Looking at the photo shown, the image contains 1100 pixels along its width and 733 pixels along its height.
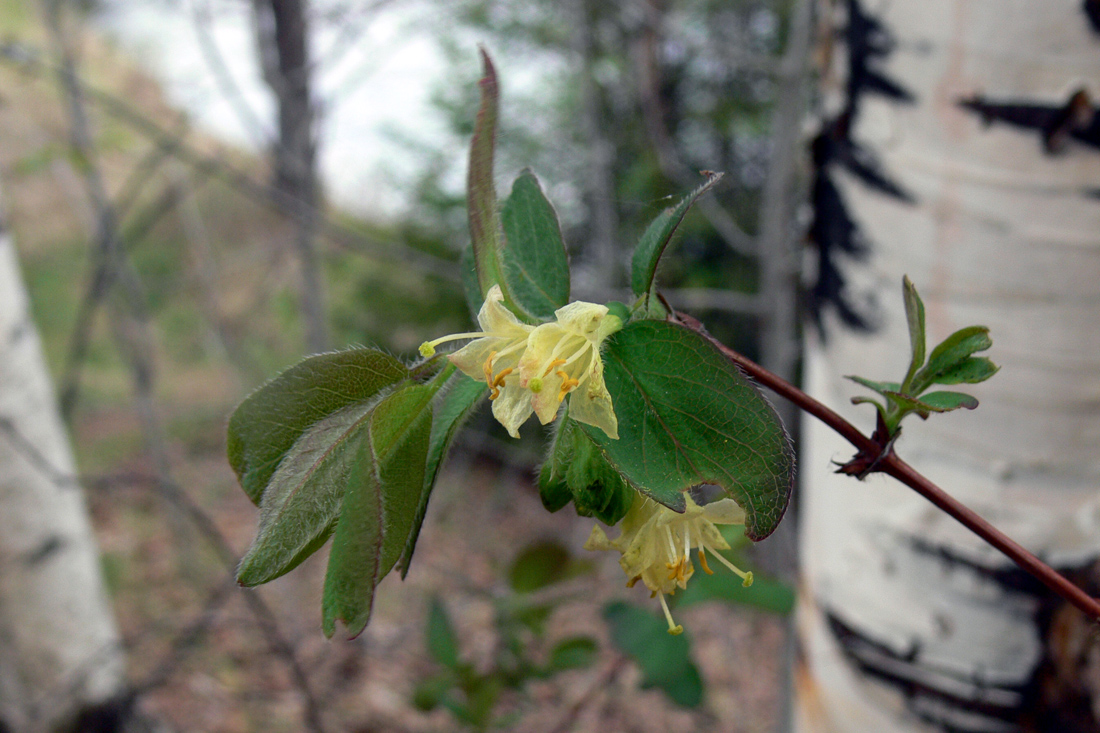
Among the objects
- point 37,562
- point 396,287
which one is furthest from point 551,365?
point 396,287

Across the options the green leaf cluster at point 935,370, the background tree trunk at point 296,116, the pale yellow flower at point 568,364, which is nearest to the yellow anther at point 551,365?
the pale yellow flower at point 568,364

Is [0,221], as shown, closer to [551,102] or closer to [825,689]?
[825,689]

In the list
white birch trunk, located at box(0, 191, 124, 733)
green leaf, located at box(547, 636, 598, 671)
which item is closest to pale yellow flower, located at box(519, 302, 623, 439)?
green leaf, located at box(547, 636, 598, 671)

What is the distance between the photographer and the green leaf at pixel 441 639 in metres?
1.46

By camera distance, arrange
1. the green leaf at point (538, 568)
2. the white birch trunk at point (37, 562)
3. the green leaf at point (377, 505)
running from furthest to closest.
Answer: the white birch trunk at point (37, 562) → the green leaf at point (538, 568) → the green leaf at point (377, 505)

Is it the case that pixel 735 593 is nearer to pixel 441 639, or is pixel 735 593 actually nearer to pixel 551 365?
pixel 441 639

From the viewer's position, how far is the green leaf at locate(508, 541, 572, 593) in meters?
1.57

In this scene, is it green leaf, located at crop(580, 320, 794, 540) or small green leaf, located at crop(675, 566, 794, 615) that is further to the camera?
small green leaf, located at crop(675, 566, 794, 615)

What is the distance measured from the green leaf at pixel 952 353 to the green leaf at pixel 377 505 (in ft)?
0.93

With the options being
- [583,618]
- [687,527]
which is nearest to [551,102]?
[583,618]

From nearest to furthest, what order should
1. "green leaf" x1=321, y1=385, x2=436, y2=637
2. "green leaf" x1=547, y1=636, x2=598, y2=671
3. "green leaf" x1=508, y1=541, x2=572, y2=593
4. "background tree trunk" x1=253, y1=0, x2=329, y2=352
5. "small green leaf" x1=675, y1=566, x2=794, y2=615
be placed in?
1. "green leaf" x1=321, y1=385, x2=436, y2=637
2. "small green leaf" x1=675, y1=566, x2=794, y2=615
3. "green leaf" x1=547, y1=636, x2=598, y2=671
4. "green leaf" x1=508, y1=541, x2=572, y2=593
5. "background tree trunk" x1=253, y1=0, x2=329, y2=352

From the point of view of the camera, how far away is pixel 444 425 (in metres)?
0.37

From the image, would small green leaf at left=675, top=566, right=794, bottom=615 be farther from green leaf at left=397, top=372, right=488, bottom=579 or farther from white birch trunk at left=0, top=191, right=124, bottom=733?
white birch trunk at left=0, top=191, right=124, bottom=733

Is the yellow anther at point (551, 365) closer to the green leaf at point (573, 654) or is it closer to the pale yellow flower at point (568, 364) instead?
the pale yellow flower at point (568, 364)
